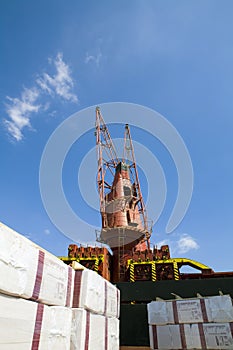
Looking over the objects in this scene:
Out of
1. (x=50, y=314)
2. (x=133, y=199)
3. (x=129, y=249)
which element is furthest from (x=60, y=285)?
(x=133, y=199)

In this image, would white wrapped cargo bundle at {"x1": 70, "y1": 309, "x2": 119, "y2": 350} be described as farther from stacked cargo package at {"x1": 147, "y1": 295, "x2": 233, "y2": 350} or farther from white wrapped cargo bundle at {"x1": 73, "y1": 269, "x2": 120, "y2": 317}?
stacked cargo package at {"x1": 147, "y1": 295, "x2": 233, "y2": 350}

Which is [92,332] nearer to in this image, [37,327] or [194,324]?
[37,327]

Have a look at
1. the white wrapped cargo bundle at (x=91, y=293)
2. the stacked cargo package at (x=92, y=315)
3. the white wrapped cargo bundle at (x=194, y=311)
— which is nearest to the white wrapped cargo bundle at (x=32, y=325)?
the stacked cargo package at (x=92, y=315)

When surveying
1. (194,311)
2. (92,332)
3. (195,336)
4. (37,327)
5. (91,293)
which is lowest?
(195,336)

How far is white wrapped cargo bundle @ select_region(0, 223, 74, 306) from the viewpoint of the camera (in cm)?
273

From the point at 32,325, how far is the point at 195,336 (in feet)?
20.6

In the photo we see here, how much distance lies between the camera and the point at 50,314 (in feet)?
11.0

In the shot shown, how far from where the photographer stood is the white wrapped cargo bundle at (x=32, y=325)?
2596 millimetres

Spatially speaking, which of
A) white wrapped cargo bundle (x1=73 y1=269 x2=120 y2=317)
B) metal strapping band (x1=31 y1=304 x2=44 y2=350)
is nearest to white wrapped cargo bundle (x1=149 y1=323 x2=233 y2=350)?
white wrapped cargo bundle (x1=73 y1=269 x2=120 y2=317)

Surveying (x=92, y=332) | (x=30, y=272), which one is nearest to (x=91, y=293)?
(x=92, y=332)

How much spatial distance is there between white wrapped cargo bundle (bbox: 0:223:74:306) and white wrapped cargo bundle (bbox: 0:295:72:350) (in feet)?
0.37

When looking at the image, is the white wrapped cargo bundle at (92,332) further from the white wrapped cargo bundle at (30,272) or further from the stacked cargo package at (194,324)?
the stacked cargo package at (194,324)

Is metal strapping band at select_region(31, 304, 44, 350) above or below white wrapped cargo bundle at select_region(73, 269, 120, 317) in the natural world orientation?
below

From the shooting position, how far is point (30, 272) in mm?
3105
